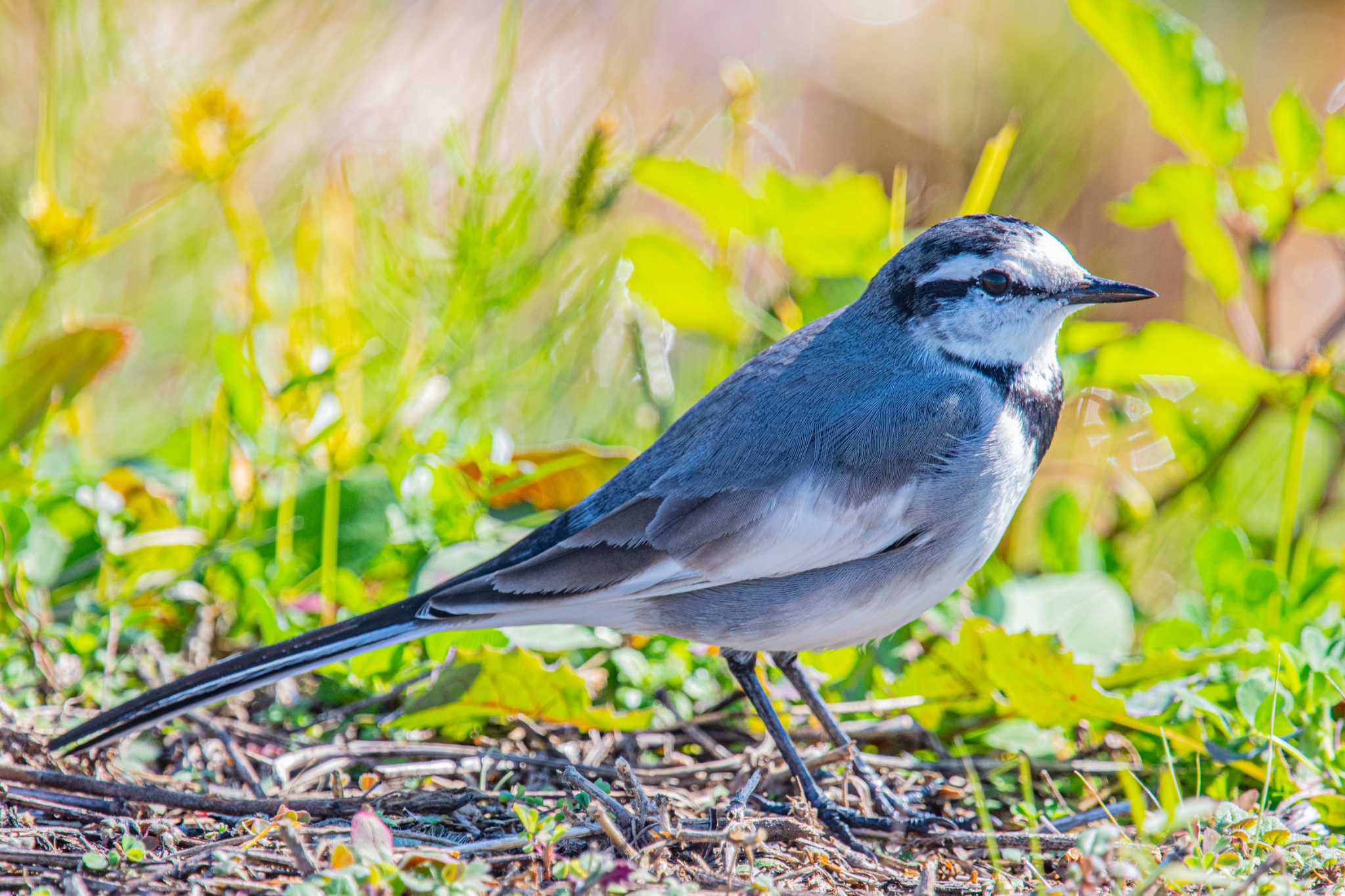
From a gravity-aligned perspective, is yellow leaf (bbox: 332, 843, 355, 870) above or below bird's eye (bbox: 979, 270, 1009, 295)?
below

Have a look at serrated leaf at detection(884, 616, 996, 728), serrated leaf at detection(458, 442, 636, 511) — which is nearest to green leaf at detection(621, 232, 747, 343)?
serrated leaf at detection(458, 442, 636, 511)

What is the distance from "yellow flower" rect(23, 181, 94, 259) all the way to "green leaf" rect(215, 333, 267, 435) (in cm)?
51

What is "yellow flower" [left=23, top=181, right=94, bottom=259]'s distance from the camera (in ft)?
12.7

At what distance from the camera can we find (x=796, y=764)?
11.3 ft

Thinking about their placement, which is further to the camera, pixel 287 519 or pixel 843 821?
pixel 287 519

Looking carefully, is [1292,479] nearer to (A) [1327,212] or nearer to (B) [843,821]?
(A) [1327,212]

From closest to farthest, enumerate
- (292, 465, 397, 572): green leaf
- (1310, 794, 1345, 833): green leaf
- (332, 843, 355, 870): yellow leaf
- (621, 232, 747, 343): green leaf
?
(332, 843, 355, 870): yellow leaf → (1310, 794, 1345, 833): green leaf → (292, 465, 397, 572): green leaf → (621, 232, 747, 343): green leaf

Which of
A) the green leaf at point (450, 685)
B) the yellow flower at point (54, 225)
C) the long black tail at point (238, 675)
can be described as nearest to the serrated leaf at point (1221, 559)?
the green leaf at point (450, 685)

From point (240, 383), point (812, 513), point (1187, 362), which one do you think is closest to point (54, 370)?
point (240, 383)

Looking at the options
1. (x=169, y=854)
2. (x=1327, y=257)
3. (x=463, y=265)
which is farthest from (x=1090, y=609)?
(x=1327, y=257)

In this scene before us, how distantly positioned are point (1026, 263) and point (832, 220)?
88cm

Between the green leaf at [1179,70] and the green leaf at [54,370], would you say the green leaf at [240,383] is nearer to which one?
the green leaf at [54,370]

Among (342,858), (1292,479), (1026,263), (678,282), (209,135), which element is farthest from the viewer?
(678,282)

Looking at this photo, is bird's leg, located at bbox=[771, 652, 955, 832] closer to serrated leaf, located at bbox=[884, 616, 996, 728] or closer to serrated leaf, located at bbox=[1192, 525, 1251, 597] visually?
serrated leaf, located at bbox=[884, 616, 996, 728]
